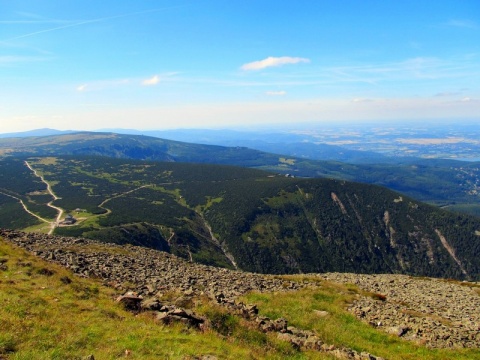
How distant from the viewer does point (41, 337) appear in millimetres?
15930

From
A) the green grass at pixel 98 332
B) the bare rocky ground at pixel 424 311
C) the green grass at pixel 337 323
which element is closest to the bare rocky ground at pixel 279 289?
the bare rocky ground at pixel 424 311

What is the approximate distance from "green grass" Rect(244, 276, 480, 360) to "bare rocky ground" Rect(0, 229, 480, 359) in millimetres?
1217

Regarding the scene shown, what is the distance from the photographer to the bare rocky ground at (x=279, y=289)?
24234 millimetres

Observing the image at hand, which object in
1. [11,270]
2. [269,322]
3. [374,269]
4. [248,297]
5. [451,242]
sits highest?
[11,270]

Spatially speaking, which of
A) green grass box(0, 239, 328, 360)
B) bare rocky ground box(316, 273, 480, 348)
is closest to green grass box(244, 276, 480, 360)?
bare rocky ground box(316, 273, 480, 348)

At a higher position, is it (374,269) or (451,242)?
(451,242)

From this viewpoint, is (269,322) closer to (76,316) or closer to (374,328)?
(374,328)

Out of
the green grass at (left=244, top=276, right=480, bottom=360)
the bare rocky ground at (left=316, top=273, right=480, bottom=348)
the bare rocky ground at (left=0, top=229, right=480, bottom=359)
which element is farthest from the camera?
the bare rocky ground at (left=316, top=273, right=480, bottom=348)

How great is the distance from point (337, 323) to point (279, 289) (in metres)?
11.0

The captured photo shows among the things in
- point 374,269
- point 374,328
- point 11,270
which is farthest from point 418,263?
point 11,270

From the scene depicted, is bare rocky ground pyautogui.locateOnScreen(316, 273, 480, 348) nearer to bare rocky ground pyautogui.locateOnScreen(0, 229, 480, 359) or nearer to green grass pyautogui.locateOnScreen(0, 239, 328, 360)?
bare rocky ground pyautogui.locateOnScreen(0, 229, 480, 359)

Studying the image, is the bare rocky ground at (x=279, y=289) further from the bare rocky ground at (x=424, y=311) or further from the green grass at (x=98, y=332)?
the green grass at (x=98, y=332)

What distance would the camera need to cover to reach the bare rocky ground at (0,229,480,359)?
24.2 metres

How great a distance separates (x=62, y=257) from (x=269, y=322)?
24793mm
